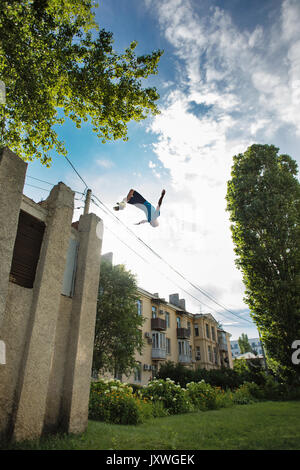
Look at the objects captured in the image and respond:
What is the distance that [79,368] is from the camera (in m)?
6.64

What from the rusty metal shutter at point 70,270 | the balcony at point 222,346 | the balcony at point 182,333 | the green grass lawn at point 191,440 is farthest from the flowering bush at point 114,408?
the balcony at point 222,346

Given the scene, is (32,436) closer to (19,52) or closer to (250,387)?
(19,52)

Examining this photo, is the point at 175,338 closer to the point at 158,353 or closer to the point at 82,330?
the point at 158,353

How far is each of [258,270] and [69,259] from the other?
13.8 m

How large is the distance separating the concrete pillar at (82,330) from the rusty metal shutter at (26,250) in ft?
5.04

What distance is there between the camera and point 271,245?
17.3 meters

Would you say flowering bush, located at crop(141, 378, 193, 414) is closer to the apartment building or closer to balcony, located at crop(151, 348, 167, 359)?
the apartment building

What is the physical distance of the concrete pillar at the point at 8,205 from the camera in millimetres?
5254

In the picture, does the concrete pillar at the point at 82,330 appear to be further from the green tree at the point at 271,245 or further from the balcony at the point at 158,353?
the balcony at the point at 158,353

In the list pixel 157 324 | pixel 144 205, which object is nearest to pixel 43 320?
pixel 144 205

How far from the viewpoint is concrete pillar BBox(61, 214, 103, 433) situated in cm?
628

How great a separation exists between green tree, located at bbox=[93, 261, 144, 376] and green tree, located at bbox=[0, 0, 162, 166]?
9.28 metres
